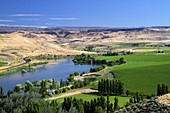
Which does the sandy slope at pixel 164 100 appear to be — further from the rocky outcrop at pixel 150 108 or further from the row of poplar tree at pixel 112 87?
the row of poplar tree at pixel 112 87

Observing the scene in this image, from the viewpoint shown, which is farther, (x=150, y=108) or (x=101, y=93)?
(x=101, y=93)

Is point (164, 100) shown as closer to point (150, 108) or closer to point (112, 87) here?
point (150, 108)

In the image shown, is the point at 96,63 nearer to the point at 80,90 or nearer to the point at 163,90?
the point at 80,90

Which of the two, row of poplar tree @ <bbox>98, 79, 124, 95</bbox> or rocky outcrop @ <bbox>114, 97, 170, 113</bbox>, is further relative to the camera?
row of poplar tree @ <bbox>98, 79, 124, 95</bbox>

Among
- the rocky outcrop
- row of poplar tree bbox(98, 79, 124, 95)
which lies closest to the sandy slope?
the rocky outcrop

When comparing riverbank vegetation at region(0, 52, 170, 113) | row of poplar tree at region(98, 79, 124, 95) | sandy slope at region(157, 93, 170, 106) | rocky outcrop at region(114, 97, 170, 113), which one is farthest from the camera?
row of poplar tree at region(98, 79, 124, 95)

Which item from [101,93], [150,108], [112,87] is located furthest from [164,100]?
[101,93]

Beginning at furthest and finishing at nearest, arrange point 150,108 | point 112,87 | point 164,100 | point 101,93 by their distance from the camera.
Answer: point 101,93
point 112,87
point 164,100
point 150,108

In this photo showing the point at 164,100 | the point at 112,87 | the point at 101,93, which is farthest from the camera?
the point at 101,93

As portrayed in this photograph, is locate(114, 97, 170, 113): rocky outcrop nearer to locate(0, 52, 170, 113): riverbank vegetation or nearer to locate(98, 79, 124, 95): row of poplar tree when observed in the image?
locate(0, 52, 170, 113): riverbank vegetation

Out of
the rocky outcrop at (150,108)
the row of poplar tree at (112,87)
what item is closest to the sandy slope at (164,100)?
the rocky outcrop at (150,108)

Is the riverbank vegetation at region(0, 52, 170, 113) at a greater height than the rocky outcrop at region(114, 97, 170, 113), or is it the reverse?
the rocky outcrop at region(114, 97, 170, 113)

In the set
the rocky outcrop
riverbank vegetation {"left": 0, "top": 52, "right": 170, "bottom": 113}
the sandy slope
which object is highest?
the sandy slope

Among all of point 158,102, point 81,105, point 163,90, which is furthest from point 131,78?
point 158,102
